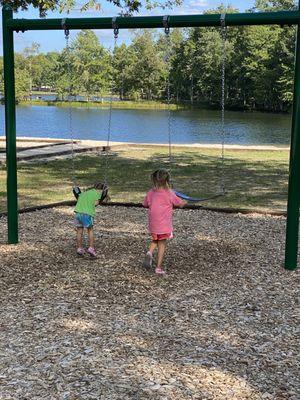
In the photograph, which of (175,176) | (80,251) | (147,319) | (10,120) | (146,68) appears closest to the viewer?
(147,319)

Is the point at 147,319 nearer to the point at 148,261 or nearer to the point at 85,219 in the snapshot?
the point at 148,261

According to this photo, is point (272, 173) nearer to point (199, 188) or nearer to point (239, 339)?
point (199, 188)

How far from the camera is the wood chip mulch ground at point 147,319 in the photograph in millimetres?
3139

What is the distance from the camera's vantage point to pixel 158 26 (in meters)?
5.53

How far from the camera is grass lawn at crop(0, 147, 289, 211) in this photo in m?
9.43

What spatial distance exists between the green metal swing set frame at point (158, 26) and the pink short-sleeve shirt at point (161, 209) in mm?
1146

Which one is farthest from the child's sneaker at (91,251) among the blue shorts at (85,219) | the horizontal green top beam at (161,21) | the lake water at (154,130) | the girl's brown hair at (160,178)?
the lake water at (154,130)

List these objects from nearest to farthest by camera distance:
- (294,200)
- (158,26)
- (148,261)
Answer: (148,261), (294,200), (158,26)

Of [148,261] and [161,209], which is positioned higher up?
[161,209]

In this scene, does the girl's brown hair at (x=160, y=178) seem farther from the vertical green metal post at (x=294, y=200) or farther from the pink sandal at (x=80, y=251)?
the vertical green metal post at (x=294, y=200)

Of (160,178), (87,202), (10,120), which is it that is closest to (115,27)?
(10,120)

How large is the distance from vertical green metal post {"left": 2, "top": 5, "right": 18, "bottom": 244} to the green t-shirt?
0.94m

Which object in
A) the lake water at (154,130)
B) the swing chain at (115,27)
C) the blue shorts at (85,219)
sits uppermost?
the swing chain at (115,27)

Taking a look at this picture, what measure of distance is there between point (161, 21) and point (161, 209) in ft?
6.10
